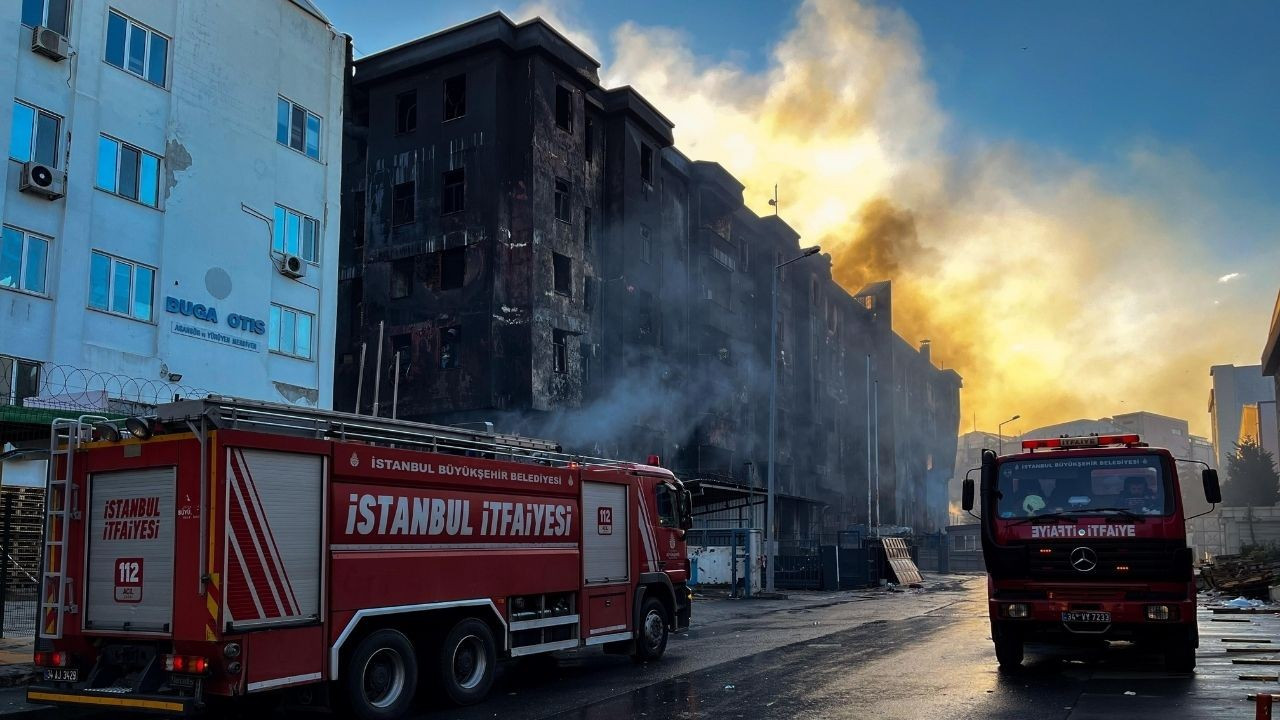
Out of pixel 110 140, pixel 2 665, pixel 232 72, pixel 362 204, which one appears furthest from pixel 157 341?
pixel 362 204

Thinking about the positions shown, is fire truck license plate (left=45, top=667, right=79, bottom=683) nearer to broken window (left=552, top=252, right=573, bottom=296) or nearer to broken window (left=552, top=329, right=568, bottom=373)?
broken window (left=552, top=329, right=568, bottom=373)

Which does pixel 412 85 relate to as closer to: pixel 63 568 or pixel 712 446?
pixel 712 446

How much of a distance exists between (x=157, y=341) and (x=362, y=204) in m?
16.4

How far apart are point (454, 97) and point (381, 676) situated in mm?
32010

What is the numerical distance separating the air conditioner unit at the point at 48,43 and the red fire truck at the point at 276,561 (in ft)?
52.0

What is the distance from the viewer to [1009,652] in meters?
12.9

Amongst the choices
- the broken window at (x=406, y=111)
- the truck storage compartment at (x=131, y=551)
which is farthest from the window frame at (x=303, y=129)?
the truck storage compartment at (x=131, y=551)

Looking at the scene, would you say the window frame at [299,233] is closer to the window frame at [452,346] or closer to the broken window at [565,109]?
the window frame at [452,346]

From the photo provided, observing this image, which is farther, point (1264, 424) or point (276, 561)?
point (1264, 424)

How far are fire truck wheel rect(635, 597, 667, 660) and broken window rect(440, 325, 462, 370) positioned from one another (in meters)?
22.6

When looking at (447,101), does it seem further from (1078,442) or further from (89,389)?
(1078,442)

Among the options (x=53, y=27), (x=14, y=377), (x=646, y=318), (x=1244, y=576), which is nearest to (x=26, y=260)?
(x=14, y=377)

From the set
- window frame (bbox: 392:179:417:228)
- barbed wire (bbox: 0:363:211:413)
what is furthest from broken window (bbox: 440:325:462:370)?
barbed wire (bbox: 0:363:211:413)

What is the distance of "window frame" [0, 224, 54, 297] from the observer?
863 inches
